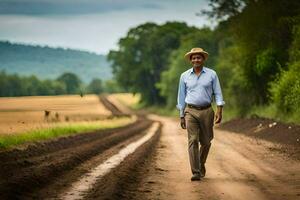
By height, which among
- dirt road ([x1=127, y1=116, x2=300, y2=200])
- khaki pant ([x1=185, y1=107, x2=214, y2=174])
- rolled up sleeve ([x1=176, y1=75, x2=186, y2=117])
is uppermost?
rolled up sleeve ([x1=176, y1=75, x2=186, y2=117])

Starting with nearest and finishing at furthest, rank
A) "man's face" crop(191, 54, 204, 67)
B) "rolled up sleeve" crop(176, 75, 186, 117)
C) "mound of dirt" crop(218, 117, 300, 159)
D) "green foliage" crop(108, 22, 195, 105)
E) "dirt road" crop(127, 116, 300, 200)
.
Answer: "dirt road" crop(127, 116, 300, 200)
"man's face" crop(191, 54, 204, 67)
"rolled up sleeve" crop(176, 75, 186, 117)
"mound of dirt" crop(218, 117, 300, 159)
"green foliage" crop(108, 22, 195, 105)

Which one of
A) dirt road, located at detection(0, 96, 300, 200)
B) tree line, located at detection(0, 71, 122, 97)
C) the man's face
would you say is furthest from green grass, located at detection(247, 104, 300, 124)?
the man's face

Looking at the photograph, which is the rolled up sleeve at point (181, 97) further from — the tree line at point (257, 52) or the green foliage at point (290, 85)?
the green foliage at point (290, 85)

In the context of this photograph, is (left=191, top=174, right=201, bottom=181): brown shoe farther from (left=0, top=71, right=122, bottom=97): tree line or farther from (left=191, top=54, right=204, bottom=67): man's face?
(left=0, top=71, right=122, bottom=97): tree line

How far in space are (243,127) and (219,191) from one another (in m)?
27.5

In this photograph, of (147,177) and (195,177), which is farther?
(147,177)

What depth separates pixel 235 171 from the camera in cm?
1345

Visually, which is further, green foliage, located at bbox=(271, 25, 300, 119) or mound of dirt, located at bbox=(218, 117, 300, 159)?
green foliage, located at bbox=(271, 25, 300, 119)

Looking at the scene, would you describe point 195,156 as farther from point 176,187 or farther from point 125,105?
point 125,105

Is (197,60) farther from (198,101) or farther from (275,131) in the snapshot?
(275,131)

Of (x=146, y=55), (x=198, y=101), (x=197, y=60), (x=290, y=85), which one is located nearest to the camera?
(x=197, y=60)

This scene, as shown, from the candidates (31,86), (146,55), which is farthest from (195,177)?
(146,55)

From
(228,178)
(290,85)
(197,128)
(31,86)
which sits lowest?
(228,178)

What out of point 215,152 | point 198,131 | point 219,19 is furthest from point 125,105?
point 198,131
